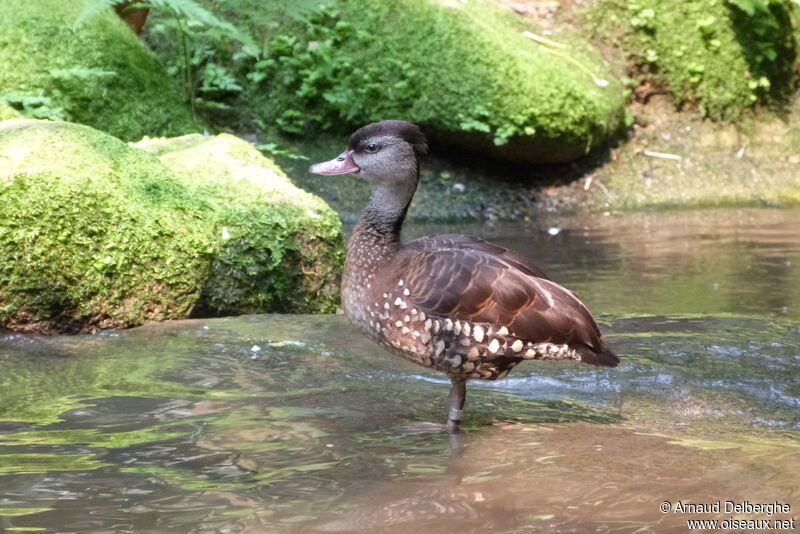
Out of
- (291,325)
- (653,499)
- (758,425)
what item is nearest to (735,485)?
(653,499)

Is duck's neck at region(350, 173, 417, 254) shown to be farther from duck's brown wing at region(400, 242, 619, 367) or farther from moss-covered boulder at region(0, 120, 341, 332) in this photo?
moss-covered boulder at region(0, 120, 341, 332)

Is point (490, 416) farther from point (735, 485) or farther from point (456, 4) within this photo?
point (456, 4)

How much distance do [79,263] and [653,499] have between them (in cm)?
366

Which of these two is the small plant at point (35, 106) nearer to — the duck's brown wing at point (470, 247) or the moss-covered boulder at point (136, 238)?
the moss-covered boulder at point (136, 238)

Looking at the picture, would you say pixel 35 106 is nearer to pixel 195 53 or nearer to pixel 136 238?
pixel 195 53

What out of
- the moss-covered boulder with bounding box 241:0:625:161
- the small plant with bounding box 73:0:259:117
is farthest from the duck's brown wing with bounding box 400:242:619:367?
the moss-covered boulder with bounding box 241:0:625:161

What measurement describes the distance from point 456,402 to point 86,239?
2571 millimetres

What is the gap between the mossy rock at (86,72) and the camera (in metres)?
8.78

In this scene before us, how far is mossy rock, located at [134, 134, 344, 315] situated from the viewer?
246 inches

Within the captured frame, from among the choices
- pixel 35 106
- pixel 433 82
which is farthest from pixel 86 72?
pixel 433 82

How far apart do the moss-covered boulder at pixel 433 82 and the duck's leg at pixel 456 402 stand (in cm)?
650

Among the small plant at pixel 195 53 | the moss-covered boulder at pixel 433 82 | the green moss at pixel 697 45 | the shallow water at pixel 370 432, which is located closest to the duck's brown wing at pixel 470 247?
the shallow water at pixel 370 432

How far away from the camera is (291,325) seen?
236 inches

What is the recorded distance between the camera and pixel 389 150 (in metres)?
4.91
